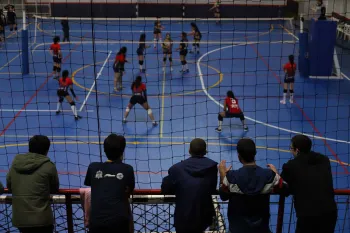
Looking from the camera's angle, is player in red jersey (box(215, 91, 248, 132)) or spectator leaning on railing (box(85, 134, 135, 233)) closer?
spectator leaning on railing (box(85, 134, 135, 233))

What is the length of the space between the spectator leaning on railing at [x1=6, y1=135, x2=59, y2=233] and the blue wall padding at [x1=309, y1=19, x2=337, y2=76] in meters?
14.1

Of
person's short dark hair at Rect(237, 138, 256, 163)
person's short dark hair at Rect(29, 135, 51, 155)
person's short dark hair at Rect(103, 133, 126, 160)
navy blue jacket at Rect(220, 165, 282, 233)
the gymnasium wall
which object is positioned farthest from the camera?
the gymnasium wall

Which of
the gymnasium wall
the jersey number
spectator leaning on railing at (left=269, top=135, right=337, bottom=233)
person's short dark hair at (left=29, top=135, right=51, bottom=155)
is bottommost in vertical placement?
the jersey number

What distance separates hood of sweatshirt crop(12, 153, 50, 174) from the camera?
4293 mm

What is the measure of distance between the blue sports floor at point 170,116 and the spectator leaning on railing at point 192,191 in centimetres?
340

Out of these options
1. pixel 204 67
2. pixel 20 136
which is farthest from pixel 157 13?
pixel 20 136

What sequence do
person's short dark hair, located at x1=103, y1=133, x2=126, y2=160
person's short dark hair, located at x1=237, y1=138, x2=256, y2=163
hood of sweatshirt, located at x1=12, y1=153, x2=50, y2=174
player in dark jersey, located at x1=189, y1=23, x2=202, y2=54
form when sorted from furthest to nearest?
player in dark jersey, located at x1=189, y1=23, x2=202, y2=54, hood of sweatshirt, located at x1=12, y1=153, x2=50, y2=174, person's short dark hair, located at x1=103, y1=133, x2=126, y2=160, person's short dark hair, located at x1=237, y1=138, x2=256, y2=163

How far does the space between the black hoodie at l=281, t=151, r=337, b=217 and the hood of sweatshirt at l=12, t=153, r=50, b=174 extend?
7.65 ft

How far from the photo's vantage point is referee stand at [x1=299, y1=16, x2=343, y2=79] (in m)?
16.4

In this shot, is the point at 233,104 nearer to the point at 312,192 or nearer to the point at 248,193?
the point at 312,192

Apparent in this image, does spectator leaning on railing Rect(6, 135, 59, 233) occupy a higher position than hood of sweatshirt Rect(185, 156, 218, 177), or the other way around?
hood of sweatshirt Rect(185, 156, 218, 177)

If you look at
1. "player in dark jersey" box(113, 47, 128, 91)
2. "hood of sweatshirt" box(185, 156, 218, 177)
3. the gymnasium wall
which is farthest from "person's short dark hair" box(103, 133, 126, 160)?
the gymnasium wall

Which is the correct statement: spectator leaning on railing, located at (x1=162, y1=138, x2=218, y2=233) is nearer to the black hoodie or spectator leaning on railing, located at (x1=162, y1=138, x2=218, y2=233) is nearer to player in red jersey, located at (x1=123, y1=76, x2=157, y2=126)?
the black hoodie

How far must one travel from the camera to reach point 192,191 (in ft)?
13.4
